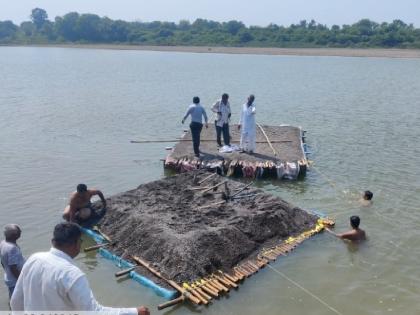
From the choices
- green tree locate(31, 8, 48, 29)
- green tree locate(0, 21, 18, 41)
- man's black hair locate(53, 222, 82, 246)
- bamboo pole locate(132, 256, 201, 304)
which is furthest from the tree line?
man's black hair locate(53, 222, 82, 246)

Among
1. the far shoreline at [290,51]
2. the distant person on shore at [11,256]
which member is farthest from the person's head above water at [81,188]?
the far shoreline at [290,51]

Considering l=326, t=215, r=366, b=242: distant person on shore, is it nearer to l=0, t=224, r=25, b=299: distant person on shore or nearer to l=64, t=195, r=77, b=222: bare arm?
l=64, t=195, r=77, b=222: bare arm

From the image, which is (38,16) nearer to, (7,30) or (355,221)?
(7,30)

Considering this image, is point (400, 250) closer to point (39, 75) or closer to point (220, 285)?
point (220, 285)

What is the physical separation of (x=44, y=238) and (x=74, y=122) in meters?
14.3

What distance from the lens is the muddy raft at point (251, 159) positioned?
48.8 feet

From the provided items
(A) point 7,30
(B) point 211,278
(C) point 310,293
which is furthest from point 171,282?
(A) point 7,30

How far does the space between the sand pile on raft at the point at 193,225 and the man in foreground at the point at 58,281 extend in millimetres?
4382

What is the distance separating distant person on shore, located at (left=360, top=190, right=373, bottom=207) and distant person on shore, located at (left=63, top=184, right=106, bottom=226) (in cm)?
698

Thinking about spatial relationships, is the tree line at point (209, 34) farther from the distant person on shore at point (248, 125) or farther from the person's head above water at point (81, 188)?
the person's head above water at point (81, 188)

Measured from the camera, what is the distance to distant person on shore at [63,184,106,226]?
10664mm

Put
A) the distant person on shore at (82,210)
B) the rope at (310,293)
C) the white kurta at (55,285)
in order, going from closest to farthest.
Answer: the white kurta at (55,285) < the rope at (310,293) < the distant person on shore at (82,210)

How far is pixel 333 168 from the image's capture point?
53.6ft

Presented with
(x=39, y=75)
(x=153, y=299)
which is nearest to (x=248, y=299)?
(x=153, y=299)
